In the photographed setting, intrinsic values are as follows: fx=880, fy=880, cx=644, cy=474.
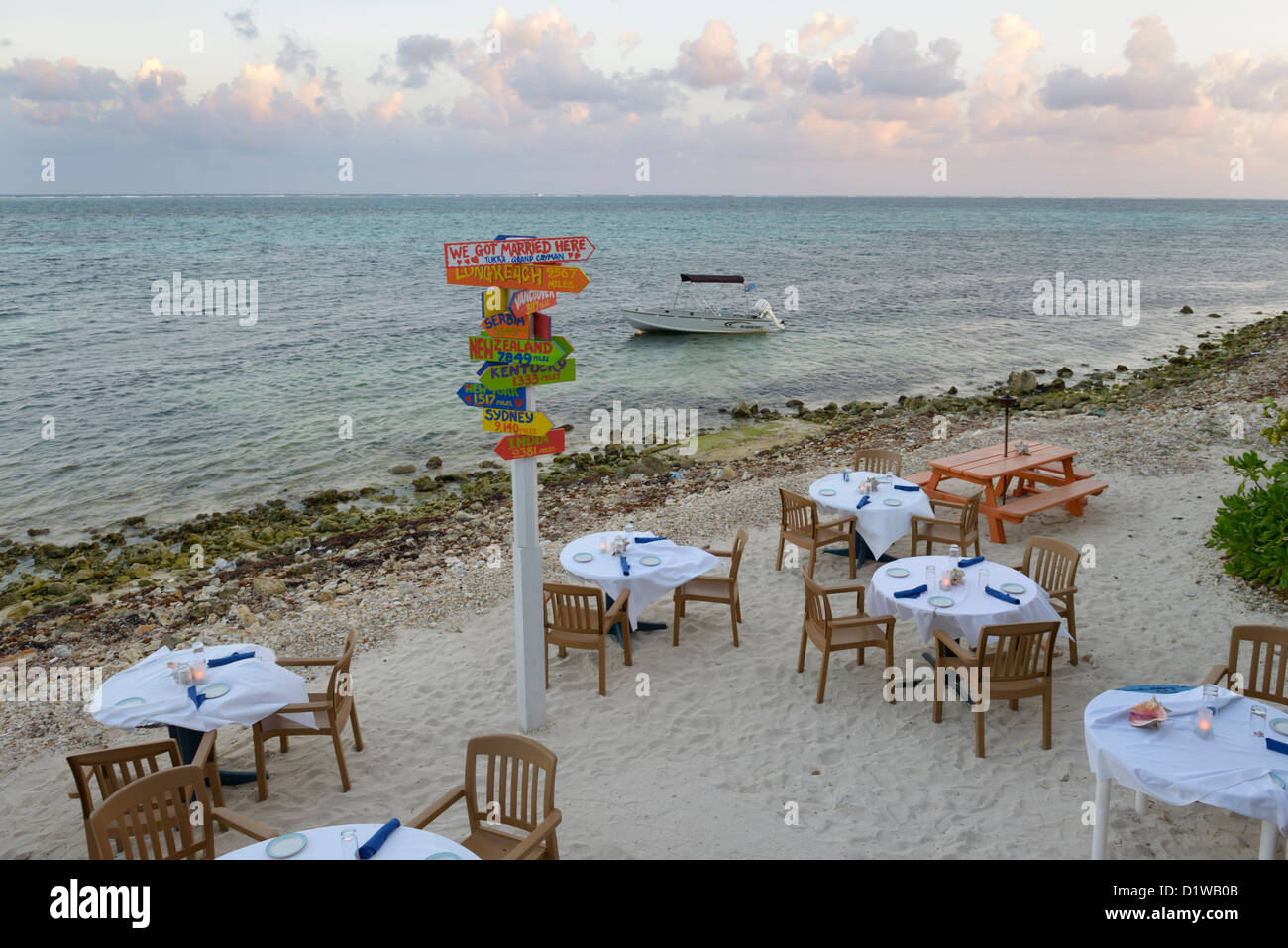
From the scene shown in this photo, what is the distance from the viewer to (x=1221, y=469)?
1266 cm

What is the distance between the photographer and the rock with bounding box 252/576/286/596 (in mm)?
11367

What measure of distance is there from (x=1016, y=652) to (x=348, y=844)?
5.08 m

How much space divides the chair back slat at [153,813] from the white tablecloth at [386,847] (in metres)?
0.76

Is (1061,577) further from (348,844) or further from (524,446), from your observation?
(348,844)

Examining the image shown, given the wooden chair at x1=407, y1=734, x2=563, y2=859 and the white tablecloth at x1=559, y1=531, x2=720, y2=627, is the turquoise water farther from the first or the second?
the wooden chair at x1=407, y1=734, x2=563, y2=859

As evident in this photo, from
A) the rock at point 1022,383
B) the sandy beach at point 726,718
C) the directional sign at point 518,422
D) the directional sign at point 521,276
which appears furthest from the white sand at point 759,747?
the rock at point 1022,383

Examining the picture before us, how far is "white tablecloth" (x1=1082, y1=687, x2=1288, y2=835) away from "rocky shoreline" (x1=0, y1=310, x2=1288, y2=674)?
787cm

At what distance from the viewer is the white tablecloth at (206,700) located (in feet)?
20.5

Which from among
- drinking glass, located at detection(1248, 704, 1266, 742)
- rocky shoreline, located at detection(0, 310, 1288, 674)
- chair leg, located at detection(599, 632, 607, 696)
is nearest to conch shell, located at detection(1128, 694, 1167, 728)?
drinking glass, located at detection(1248, 704, 1266, 742)

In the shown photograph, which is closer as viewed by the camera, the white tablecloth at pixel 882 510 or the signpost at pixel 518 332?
the signpost at pixel 518 332

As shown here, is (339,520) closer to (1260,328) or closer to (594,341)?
(594,341)

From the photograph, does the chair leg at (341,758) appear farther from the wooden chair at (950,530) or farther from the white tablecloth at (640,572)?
the wooden chair at (950,530)
